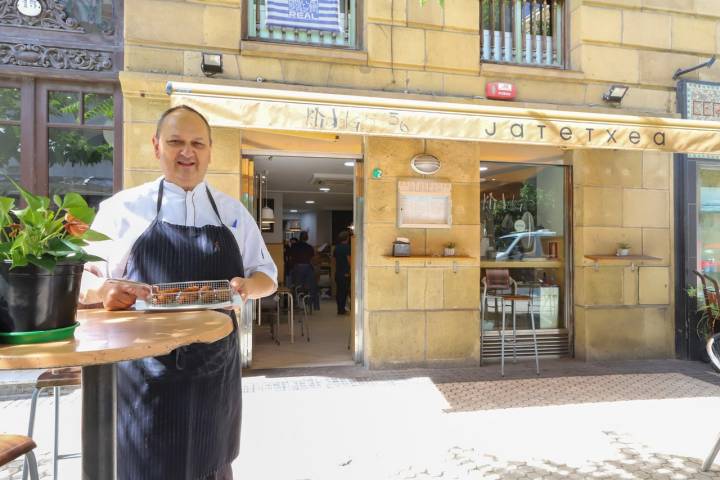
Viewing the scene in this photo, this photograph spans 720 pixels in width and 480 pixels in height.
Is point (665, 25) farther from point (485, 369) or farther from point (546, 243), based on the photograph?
point (485, 369)

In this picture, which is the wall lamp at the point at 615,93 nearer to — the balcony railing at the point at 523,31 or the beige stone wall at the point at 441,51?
the beige stone wall at the point at 441,51

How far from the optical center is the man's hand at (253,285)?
176 centimetres

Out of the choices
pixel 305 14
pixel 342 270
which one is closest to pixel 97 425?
pixel 305 14

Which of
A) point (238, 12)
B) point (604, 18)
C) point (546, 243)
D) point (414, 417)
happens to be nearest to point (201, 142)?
point (414, 417)

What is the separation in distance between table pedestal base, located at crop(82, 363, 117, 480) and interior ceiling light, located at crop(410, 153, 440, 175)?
4.48 m

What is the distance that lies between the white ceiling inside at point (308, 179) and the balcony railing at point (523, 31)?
2585mm

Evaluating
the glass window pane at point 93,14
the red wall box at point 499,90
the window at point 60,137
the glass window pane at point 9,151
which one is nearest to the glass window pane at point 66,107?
the window at point 60,137

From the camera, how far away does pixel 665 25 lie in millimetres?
6391

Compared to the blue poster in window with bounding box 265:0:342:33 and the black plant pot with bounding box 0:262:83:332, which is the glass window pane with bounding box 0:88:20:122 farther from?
the black plant pot with bounding box 0:262:83:332

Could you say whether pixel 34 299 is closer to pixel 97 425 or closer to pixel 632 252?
pixel 97 425

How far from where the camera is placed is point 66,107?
16.4 feet

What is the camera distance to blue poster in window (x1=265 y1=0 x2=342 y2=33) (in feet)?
18.1

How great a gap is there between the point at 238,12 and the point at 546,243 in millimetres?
4833

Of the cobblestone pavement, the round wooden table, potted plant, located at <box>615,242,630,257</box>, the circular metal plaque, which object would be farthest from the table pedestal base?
potted plant, located at <box>615,242,630,257</box>
